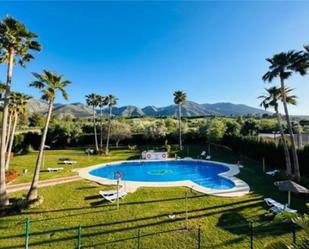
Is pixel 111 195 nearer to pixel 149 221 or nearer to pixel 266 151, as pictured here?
pixel 149 221

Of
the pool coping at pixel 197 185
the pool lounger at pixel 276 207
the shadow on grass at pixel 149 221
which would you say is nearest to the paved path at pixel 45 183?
the pool coping at pixel 197 185

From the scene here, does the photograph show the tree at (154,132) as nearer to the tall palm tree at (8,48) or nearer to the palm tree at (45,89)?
the palm tree at (45,89)

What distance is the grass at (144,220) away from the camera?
9484 millimetres

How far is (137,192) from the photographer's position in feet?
52.2

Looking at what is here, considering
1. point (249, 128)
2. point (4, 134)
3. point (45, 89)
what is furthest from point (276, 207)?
point (249, 128)

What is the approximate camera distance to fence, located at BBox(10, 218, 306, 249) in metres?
9.17

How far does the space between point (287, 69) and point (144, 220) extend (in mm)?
16016

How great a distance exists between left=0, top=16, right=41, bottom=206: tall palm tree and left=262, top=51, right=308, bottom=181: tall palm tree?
17552mm

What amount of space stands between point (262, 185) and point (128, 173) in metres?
13.6

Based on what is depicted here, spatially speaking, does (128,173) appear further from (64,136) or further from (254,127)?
(254,127)

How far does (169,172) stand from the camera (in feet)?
85.8

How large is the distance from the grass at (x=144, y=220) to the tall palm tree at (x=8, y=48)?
9.46 ft

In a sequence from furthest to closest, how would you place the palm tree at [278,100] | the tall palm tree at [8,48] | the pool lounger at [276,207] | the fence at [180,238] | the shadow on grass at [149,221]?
1. the palm tree at [278,100]
2. the tall palm tree at [8,48]
3. the pool lounger at [276,207]
4. the shadow on grass at [149,221]
5. the fence at [180,238]

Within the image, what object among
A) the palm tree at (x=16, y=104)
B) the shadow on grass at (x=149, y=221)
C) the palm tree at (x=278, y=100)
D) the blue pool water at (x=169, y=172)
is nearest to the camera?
the shadow on grass at (x=149, y=221)
